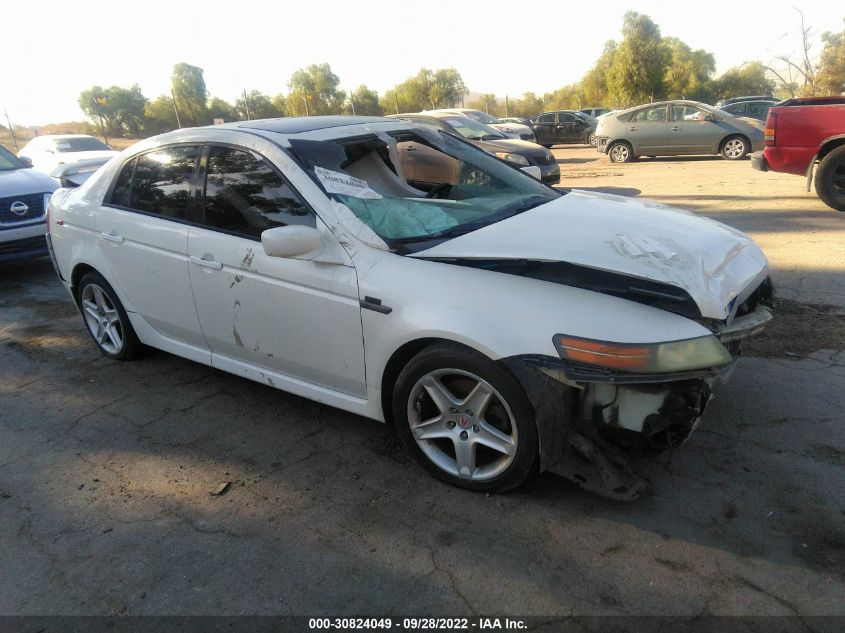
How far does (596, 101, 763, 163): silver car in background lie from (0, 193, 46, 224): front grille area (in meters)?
13.4

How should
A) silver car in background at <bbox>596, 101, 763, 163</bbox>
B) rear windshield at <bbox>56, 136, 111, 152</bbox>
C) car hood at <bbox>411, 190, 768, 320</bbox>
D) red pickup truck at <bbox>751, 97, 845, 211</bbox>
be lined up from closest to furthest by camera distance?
1. car hood at <bbox>411, 190, 768, 320</bbox>
2. red pickup truck at <bbox>751, 97, 845, 211</bbox>
3. rear windshield at <bbox>56, 136, 111, 152</bbox>
4. silver car in background at <bbox>596, 101, 763, 163</bbox>

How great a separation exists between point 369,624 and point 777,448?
84.3 inches

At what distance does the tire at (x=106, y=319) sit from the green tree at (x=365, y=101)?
169ft

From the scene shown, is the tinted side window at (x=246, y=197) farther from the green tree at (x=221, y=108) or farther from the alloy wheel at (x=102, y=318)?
the green tree at (x=221, y=108)

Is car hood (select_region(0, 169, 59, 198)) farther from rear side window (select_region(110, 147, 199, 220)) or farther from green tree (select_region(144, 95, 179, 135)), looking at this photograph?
green tree (select_region(144, 95, 179, 135))

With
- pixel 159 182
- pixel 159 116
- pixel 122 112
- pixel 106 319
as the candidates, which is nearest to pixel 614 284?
pixel 159 182

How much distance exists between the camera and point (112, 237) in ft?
13.3

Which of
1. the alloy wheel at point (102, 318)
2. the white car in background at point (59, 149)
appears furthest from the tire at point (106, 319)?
the white car in background at point (59, 149)

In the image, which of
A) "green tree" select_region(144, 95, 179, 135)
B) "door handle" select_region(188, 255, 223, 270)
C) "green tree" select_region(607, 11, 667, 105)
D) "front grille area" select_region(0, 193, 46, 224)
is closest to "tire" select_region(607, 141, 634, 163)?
"front grille area" select_region(0, 193, 46, 224)

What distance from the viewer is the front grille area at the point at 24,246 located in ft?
22.6

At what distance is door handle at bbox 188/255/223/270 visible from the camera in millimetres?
3363

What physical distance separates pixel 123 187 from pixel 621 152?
48.1 ft

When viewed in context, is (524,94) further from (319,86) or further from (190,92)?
(190,92)

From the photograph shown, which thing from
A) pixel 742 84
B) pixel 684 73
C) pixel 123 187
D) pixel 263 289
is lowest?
pixel 263 289
